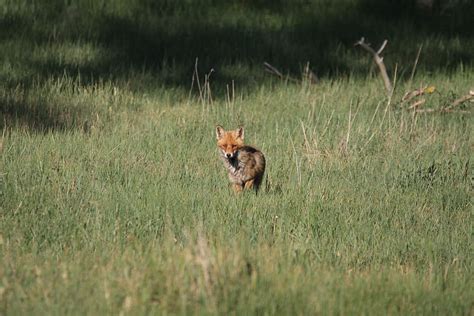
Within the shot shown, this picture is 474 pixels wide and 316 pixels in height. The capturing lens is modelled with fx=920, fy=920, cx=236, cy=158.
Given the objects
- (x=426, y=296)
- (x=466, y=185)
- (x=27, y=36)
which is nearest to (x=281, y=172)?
(x=466, y=185)

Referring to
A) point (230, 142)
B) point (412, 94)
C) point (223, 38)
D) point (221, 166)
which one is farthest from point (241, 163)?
point (223, 38)

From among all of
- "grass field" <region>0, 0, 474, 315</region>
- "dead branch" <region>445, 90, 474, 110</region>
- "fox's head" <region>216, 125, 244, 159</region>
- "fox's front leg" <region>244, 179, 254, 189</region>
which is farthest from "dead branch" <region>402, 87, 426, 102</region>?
"fox's front leg" <region>244, 179, 254, 189</region>

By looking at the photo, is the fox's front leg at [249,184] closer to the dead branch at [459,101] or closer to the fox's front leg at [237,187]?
the fox's front leg at [237,187]

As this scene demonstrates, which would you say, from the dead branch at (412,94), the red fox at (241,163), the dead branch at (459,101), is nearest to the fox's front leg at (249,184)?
the red fox at (241,163)

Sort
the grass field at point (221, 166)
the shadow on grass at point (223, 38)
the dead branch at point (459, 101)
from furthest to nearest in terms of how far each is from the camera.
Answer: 1. the shadow on grass at point (223, 38)
2. the dead branch at point (459, 101)
3. the grass field at point (221, 166)

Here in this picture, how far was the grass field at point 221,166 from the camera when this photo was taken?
5.60m

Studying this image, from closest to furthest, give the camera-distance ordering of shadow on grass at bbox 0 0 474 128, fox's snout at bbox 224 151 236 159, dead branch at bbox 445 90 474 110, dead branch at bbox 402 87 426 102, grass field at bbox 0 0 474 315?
grass field at bbox 0 0 474 315, fox's snout at bbox 224 151 236 159, dead branch at bbox 402 87 426 102, dead branch at bbox 445 90 474 110, shadow on grass at bbox 0 0 474 128

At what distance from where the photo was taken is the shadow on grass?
1349cm

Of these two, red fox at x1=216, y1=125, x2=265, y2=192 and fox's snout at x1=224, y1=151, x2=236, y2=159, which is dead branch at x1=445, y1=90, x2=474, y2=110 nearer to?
red fox at x1=216, y1=125, x2=265, y2=192

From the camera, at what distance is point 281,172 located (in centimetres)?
Answer: 945

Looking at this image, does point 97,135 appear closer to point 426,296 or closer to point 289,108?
point 289,108

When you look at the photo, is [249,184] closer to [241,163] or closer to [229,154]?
[241,163]

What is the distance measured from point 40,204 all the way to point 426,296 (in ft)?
11.0

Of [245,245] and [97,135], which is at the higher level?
A: [245,245]
